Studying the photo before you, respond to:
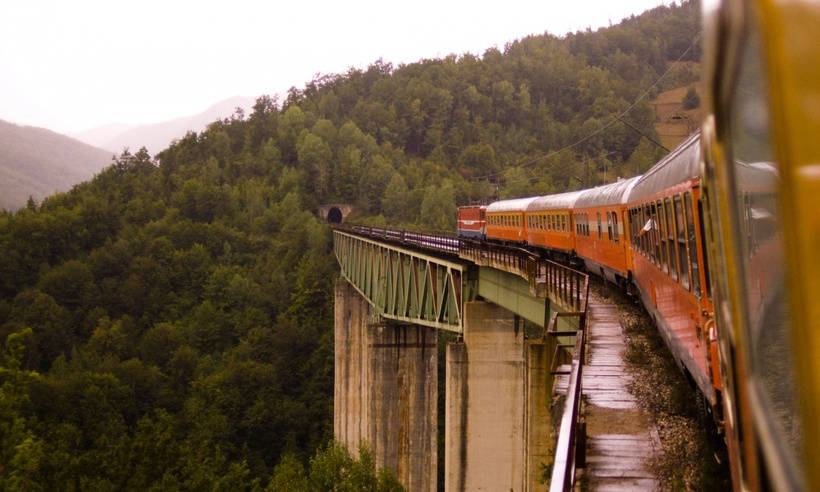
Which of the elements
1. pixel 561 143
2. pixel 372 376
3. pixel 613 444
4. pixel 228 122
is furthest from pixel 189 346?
pixel 561 143

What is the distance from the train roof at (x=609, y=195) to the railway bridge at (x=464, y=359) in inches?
80.8

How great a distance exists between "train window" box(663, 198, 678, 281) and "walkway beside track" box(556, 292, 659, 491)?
166cm

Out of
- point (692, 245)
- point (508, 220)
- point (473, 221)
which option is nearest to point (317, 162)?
point (473, 221)

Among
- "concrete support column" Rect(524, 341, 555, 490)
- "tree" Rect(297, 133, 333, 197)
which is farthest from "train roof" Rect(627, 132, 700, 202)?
"tree" Rect(297, 133, 333, 197)

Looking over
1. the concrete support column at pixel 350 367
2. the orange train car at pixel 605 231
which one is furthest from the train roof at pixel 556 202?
the concrete support column at pixel 350 367

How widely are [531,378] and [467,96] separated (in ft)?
602

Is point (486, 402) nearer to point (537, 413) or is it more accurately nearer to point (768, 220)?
point (537, 413)

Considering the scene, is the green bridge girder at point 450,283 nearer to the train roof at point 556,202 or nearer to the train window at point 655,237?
the train window at point 655,237

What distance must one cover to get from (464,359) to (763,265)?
1102 inches

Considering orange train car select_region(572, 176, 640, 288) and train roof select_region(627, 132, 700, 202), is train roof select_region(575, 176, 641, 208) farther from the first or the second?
train roof select_region(627, 132, 700, 202)

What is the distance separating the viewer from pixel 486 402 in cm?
2961

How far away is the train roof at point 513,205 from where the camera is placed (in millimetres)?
38175

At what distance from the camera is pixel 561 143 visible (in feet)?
613

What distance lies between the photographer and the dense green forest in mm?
42219
